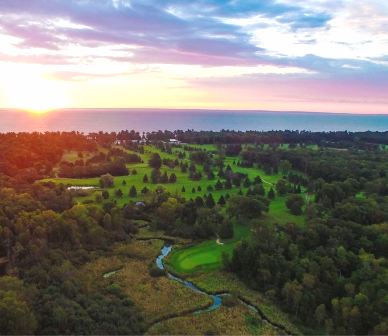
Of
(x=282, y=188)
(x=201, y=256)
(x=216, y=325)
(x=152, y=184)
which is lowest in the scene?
(x=216, y=325)

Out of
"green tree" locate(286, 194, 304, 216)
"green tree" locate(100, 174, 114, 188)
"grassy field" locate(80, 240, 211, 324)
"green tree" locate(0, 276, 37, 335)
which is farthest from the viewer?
"green tree" locate(100, 174, 114, 188)

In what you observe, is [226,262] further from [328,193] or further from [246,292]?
[328,193]

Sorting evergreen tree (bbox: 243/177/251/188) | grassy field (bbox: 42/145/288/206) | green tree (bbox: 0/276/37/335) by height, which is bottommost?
green tree (bbox: 0/276/37/335)

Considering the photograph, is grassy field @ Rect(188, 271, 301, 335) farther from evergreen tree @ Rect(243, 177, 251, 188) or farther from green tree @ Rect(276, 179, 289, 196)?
evergreen tree @ Rect(243, 177, 251, 188)

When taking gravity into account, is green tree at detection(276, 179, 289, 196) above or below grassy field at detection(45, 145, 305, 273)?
above

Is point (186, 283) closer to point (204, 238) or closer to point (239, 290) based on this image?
point (239, 290)

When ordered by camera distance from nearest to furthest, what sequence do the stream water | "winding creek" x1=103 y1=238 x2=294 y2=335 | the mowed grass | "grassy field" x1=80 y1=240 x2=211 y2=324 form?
"winding creek" x1=103 y1=238 x2=294 y2=335 < "grassy field" x1=80 y1=240 x2=211 y2=324 < the stream water < the mowed grass

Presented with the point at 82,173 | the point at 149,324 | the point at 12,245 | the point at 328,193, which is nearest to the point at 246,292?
the point at 149,324

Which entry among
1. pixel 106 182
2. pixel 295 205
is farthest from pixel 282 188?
pixel 106 182

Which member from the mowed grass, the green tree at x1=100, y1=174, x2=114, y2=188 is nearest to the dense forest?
the green tree at x1=100, y1=174, x2=114, y2=188
